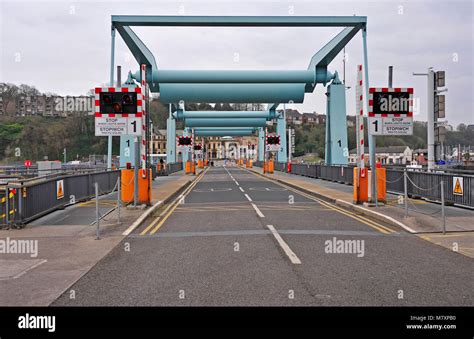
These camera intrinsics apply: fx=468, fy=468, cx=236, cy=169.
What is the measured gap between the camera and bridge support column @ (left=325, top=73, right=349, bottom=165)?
31345 mm

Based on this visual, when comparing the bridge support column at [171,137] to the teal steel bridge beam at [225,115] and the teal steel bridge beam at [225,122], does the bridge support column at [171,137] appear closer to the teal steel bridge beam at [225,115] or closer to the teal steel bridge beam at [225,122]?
the teal steel bridge beam at [225,115]

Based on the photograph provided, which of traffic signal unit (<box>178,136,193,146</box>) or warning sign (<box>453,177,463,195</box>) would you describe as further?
traffic signal unit (<box>178,136,193,146</box>)

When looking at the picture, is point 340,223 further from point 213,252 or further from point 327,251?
point 213,252

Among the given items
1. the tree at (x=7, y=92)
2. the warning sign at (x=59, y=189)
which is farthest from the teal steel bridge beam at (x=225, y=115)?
the tree at (x=7, y=92)

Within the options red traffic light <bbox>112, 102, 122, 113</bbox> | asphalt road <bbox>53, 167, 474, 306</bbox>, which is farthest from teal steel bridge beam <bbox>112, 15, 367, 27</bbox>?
asphalt road <bbox>53, 167, 474, 306</bbox>

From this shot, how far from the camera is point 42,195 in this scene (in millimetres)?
13297

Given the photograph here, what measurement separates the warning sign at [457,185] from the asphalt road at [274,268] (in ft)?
14.6

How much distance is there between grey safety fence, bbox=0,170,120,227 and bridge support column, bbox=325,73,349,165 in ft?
56.7

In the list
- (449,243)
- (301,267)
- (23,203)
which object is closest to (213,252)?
(301,267)

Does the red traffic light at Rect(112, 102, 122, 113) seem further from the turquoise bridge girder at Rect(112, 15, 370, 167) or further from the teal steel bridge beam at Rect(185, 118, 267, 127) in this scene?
the teal steel bridge beam at Rect(185, 118, 267, 127)

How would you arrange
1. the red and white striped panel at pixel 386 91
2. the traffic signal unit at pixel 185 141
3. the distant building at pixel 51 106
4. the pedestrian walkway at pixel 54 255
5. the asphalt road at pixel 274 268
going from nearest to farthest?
the asphalt road at pixel 274 268
the pedestrian walkway at pixel 54 255
the red and white striped panel at pixel 386 91
the traffic signal unit at pixel 185 141
the distant building at pixel 51 106

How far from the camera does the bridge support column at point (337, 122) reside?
31.3 meters

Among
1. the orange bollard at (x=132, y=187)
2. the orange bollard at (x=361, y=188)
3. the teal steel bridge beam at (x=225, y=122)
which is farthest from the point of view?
the teal steel bridge beam at (x=225, y=122)
